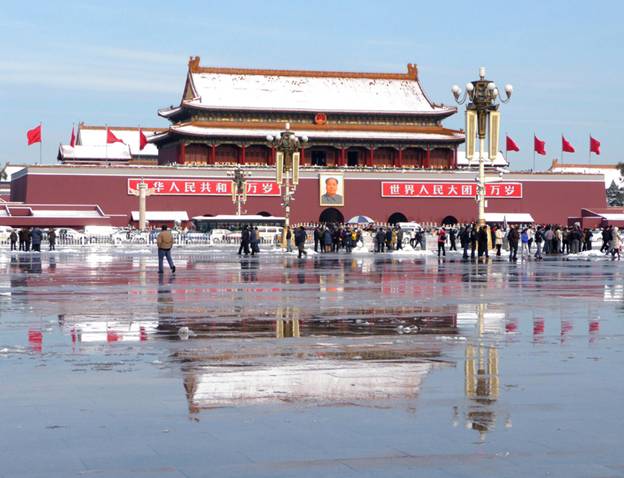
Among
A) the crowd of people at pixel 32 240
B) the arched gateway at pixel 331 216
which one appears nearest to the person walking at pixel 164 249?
the crowd of people at pixel 32 240

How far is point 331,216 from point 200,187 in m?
9.14

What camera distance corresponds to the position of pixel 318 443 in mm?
6676

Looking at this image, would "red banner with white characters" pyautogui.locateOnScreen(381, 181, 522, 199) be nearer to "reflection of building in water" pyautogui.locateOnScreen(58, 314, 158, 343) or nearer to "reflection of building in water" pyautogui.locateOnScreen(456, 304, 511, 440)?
"reflection of building in water" pyautogui.locateOnScreen(58, 314, 158, 343)

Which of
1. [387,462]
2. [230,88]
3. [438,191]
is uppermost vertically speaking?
[230,88]

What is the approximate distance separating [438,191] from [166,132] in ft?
60.2

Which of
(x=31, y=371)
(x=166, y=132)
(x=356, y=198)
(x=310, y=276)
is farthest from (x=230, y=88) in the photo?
(x=31, y=371)

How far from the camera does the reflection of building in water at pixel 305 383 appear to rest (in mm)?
8273

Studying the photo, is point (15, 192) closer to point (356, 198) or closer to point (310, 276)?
point (356, 198)

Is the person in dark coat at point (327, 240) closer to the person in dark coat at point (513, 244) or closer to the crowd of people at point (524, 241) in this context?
the crowd of people at point (524, 241)

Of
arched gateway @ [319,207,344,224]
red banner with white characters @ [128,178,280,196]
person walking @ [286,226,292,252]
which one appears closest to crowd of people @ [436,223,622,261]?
person walking @ [286,226,292,252]

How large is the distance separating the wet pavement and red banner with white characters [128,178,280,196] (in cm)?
5825

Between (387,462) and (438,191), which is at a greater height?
(438,191)

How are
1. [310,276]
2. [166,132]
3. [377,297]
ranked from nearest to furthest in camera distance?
[377,297] < [310,276] < [166,132]

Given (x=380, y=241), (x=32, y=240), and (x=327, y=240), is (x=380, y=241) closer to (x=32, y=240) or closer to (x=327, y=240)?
(x=327, y=240)
